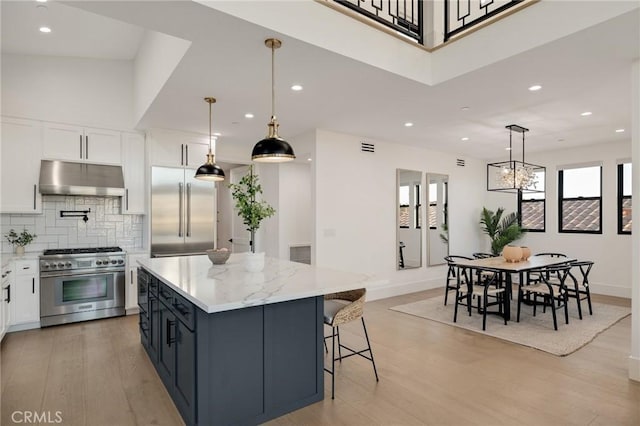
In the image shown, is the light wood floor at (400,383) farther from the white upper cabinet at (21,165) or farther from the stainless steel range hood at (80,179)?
the stainless steel range hood at (80,179)

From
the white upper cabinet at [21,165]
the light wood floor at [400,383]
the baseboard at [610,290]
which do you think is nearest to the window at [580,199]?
the baseboard at [610,290]

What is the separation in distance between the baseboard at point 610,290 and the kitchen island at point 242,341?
6415 mm

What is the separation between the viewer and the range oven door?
4.59 m

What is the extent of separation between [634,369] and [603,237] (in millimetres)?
4534

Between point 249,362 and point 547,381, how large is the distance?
2592 mm

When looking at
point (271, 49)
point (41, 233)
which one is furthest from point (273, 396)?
point (41, 233)

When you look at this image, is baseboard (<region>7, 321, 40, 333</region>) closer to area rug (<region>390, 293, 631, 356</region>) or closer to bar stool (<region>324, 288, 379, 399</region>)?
bar stool (<region>324, 288, 379, 399</region>)

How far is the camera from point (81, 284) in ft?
15.9

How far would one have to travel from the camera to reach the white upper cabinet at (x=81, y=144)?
4879mm

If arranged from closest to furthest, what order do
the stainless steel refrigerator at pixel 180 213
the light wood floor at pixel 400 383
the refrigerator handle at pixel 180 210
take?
the light wood floor at pixel 400 383 → the stainless steel refrigerator at pixel 180 213 → the refrigerator handle at pixel 180 210

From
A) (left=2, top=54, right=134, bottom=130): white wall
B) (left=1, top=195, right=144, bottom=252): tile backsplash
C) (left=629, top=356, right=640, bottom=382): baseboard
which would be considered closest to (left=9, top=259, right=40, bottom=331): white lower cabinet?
(left=1, top=195, right=144, bottom=252): tile backsplash

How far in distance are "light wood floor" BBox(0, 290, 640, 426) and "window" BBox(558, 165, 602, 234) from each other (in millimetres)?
3410

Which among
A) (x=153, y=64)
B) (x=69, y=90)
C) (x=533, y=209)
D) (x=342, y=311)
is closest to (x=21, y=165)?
(x=69, y=90)

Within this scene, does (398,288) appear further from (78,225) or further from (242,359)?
(78,225)
